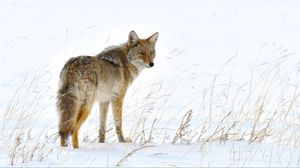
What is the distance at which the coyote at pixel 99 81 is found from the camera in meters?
5.97

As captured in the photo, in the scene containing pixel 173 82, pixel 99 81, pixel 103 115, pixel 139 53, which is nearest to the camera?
pixel 99 81

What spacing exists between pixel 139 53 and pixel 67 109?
1880 mm

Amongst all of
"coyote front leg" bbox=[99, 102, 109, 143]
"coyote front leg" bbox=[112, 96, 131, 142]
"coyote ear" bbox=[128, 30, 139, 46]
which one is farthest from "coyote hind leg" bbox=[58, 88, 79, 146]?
"coyote ear" bbox=[128, 30, 139, 46]

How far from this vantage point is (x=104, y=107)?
7.43m

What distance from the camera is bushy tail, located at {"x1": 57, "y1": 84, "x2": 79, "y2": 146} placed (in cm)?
589

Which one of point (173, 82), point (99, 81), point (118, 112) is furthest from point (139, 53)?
point (173, 82)

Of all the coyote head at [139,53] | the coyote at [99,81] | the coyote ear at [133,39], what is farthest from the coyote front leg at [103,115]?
the coyote ear at [133,39]

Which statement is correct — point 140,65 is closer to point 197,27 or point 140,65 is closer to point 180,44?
point 180,44

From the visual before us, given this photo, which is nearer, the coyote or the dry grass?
the dry grass

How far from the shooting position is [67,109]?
Result: 19.5 feet

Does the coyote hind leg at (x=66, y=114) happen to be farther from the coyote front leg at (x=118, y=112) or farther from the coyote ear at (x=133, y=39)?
the coyote ear at (x=133, y=39)

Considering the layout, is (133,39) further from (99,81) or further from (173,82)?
(173,82)

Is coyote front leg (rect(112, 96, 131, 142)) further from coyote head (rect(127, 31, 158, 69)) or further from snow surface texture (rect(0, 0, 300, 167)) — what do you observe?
coyote head (rect(127, 31, 158, 69))

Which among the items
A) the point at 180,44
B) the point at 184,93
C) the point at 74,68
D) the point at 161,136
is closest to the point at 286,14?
the point at 180,44
